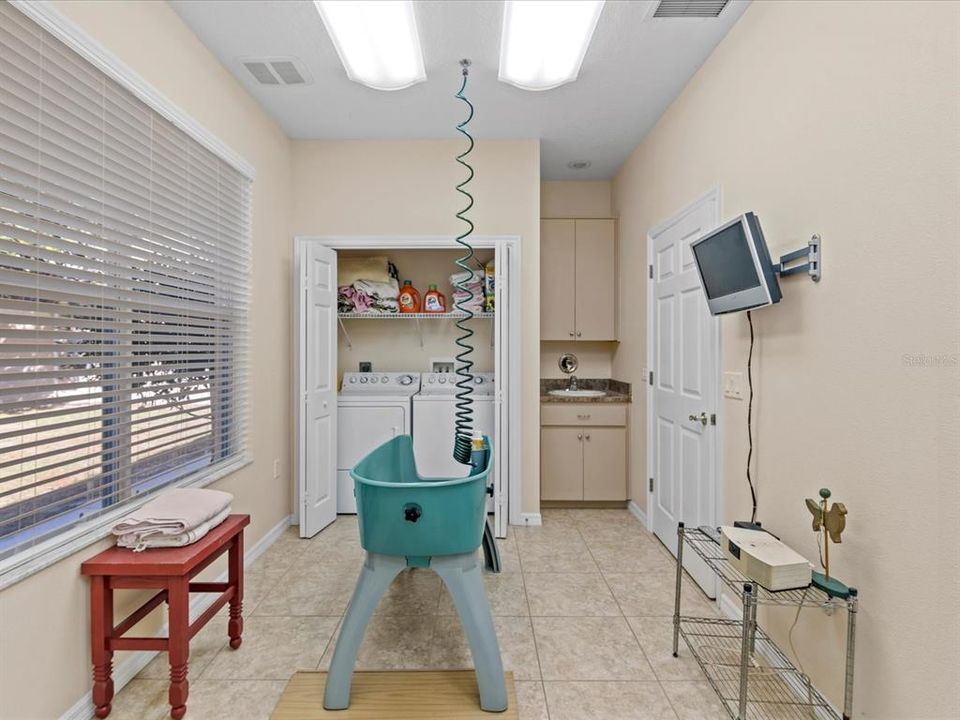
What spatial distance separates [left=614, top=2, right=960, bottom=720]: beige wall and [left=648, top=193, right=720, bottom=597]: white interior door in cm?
31

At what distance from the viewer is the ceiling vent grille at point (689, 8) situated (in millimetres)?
2078

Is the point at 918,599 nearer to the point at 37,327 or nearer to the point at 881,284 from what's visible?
the point at 881,284

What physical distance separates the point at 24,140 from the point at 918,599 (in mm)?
2870

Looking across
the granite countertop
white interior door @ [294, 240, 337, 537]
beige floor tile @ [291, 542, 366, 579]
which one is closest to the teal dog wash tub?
beige floor tile @ [291, 542, 366, 579]

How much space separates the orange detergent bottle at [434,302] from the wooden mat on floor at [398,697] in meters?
2.53

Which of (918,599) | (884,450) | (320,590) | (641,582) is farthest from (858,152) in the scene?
(320,590)

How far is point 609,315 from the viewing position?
4.10m

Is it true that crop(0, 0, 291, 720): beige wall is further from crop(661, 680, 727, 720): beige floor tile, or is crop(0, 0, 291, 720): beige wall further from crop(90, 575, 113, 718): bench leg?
crop(661, 680, 727, 720): beige floor tile

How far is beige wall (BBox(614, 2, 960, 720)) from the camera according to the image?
4.03 ft

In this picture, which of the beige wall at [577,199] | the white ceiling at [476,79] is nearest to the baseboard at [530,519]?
the beige wall at [577,199]

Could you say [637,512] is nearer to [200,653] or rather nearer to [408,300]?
[408,300]

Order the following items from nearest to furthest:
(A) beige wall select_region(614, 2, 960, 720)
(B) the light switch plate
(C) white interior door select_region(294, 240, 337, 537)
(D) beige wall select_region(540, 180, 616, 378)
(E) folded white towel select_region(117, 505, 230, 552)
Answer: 1. (A) beige wall select_region(614, 2, 960, 720)
2. (E) folded white towel select_region(117, 505, 230, 552)
3. (B) the light switch plate
4. (C) white interior door select_region(294, 240, 337, 537)
5. (D) beige wall select_region(540, 180, 616, 378)

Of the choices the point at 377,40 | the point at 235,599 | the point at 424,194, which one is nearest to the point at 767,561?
the point at 235,599

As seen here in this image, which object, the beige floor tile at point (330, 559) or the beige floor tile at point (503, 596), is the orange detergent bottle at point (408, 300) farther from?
the beige floor tile at point (503, 596)
